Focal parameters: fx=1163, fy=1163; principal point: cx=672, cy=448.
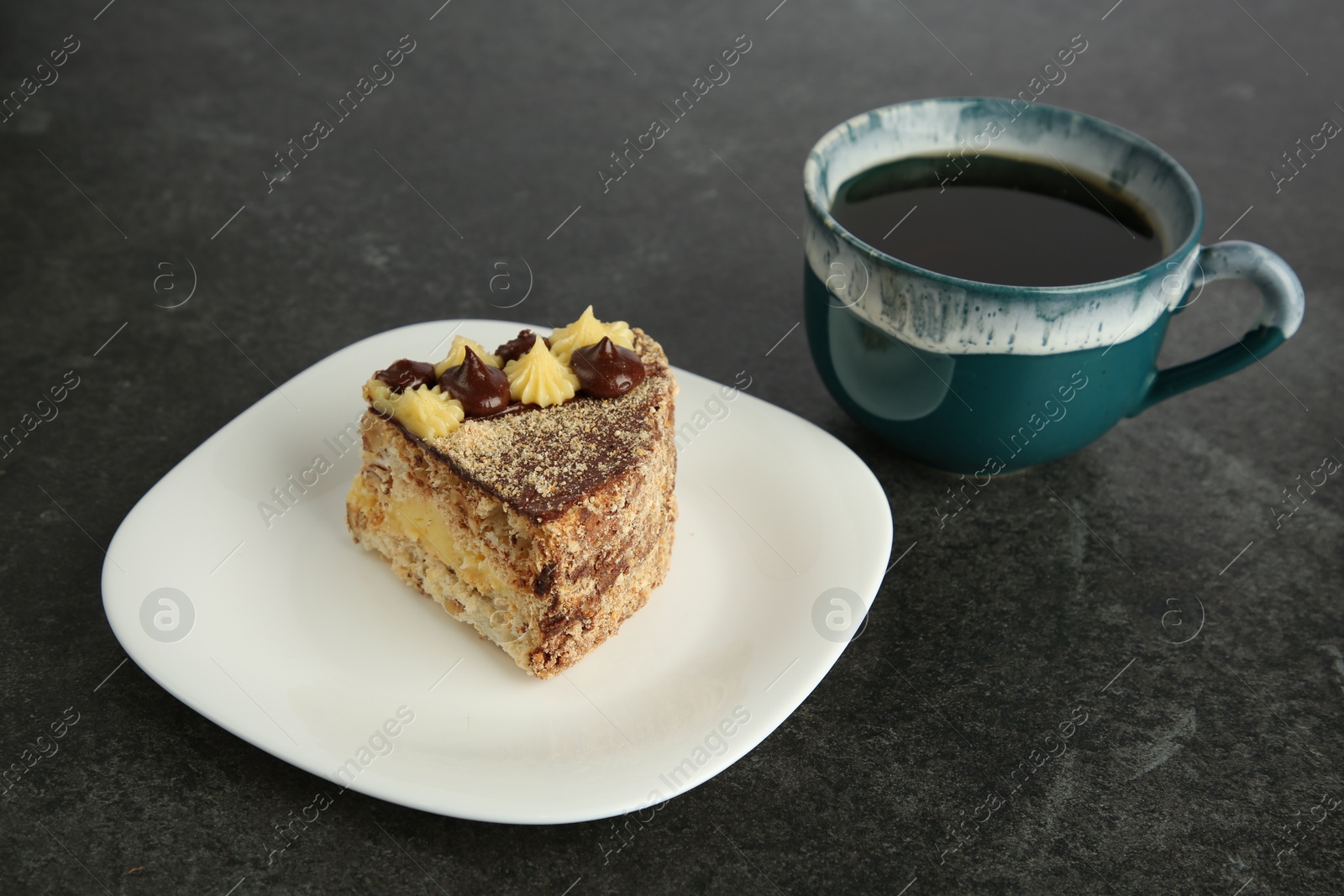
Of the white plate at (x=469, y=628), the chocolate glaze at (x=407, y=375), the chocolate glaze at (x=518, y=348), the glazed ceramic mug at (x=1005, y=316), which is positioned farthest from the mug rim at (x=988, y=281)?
the chocolate glaze at (x=407, y=375)

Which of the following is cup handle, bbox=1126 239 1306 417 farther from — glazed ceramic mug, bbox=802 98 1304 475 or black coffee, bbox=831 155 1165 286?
black coffee, bbox=831 155 1165 286

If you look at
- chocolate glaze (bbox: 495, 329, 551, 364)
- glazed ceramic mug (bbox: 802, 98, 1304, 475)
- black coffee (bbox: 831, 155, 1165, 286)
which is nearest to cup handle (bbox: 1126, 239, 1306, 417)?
glazed ceramic mug (bbox: 802, 98, 1304, 475)

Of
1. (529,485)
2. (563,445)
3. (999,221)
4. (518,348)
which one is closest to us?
(529,485)

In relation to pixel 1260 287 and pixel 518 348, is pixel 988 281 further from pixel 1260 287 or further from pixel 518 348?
pixel 518 348

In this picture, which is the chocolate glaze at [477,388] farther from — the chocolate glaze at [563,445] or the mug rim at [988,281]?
the mug rim at [988,281]

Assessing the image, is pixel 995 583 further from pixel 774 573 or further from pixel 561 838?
pixel 561 838

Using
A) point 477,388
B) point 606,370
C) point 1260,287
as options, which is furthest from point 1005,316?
point 477,388
